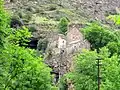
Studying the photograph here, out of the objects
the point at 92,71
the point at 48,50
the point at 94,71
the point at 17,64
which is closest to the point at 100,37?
the point at 48,50

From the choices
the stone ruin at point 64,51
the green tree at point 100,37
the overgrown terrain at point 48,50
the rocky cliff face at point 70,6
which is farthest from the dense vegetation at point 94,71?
the rocky cliff face at point 70,6

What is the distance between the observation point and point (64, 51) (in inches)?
2482

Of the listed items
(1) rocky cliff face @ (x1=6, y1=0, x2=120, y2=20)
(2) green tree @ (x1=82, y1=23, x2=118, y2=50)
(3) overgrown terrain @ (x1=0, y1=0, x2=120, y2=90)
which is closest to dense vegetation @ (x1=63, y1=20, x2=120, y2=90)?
(3) overgrown terrain @ (x1=0, y1=0, x2=120, y2=90)

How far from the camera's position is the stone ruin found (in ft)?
189

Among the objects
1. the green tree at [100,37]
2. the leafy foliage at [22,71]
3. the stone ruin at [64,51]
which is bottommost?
the stone ruin at [64,51]

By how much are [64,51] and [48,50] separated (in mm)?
9963

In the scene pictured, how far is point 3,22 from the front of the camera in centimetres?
2078

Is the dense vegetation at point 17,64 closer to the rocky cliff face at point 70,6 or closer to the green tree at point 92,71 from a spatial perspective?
the green tree at point 92,71

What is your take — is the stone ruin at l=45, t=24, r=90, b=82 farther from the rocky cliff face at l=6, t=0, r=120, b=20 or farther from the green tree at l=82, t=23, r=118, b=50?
the rocky cliff face at l=6, t=0, r=120, b=20

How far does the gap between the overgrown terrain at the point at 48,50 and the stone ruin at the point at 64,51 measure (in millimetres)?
822

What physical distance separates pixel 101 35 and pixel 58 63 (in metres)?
8.61

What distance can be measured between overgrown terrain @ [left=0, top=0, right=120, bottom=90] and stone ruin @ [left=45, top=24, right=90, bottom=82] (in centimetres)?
82

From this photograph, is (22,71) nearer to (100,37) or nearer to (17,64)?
(17,64)

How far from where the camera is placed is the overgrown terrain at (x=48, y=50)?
81.3 ft
